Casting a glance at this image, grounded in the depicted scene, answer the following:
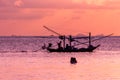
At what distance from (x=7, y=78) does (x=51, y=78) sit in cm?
381

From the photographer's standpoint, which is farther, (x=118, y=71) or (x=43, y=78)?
(x=118, y=71)

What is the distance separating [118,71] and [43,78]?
992 centimetres

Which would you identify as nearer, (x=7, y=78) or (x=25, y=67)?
(x=7, y=78)

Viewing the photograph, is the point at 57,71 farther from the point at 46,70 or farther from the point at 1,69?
the point at 1,69

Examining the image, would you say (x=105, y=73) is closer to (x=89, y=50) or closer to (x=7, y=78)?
(x=7, y=78)

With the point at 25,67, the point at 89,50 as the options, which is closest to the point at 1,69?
the point at 25,67

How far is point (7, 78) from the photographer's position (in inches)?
1853

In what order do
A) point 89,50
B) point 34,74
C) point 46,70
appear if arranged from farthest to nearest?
point 89,50
point 46,70
point 34,74

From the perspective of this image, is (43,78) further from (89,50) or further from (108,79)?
(89,50)

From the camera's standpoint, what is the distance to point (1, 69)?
2211 inches

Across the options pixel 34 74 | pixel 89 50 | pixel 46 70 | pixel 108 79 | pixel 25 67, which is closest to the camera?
pixel 108 79

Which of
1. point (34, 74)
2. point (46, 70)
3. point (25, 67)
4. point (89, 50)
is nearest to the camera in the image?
point (34, 74)

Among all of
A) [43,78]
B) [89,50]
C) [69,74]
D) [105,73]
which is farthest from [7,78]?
[89,50]

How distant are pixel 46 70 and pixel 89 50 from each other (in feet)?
137
